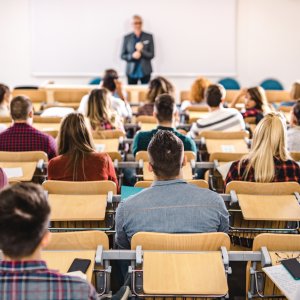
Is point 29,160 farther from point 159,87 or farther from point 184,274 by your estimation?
point 159,87

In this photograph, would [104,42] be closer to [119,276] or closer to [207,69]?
[207,69]

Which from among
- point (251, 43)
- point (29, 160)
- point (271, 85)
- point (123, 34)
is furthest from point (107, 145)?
point (251, 43)

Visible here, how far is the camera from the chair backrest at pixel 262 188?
3.94 m

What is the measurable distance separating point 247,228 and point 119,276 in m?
0.93

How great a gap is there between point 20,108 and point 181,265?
286cm

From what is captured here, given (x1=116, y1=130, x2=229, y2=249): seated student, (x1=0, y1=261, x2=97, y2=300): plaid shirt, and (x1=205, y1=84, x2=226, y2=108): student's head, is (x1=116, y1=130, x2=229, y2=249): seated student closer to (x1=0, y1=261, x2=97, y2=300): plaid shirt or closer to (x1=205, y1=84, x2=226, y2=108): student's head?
(x1=0, y1=261, x2=97, y2=300): plaid shirt

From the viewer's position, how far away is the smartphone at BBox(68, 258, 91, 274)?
2.75m

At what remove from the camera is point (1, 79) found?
1201 centimetres

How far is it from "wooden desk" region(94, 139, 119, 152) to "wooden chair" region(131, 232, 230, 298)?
A: 262 cm

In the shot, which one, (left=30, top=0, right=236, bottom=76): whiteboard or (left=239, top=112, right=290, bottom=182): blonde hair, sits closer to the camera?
(left=239, top=112, right=290, bottom=182): blonde hair

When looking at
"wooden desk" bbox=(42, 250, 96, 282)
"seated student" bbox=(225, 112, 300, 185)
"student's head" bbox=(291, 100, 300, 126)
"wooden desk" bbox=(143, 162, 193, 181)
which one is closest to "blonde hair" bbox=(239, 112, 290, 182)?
"seated student" bbox=(225, 112, 300, 185)

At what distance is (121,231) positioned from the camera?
130 inches

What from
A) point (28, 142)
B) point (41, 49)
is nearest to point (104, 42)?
point (41, 49)

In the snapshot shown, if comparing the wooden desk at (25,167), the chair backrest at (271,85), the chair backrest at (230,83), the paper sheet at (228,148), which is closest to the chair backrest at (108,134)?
the paper sheet at (228,148)
